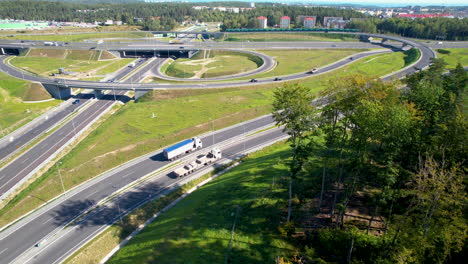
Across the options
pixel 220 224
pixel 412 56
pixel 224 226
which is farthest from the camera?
pixel 412 56

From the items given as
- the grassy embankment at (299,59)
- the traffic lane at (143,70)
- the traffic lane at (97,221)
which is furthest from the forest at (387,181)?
the traffic lane at (143,70)

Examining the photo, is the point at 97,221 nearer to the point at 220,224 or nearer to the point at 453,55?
the point at 220,224

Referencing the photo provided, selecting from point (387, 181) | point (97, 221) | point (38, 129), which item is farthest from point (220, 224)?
point (38, 129)

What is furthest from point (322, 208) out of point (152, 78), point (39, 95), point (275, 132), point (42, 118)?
point (39, 95)

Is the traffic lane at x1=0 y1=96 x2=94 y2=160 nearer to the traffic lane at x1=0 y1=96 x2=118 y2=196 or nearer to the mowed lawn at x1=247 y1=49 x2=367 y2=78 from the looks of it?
the traffic lane at x1=0 y1=96 x2=118 y2=196

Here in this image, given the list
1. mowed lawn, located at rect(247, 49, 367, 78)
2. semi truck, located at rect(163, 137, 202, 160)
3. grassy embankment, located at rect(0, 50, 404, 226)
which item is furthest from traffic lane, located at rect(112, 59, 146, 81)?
semi truck, located at rect(163, 137, 202, 160)

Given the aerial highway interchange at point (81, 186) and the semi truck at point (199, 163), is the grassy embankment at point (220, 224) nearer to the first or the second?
the aerial highway interchange at point (81, 186)

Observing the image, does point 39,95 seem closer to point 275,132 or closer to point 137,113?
point 137,113
